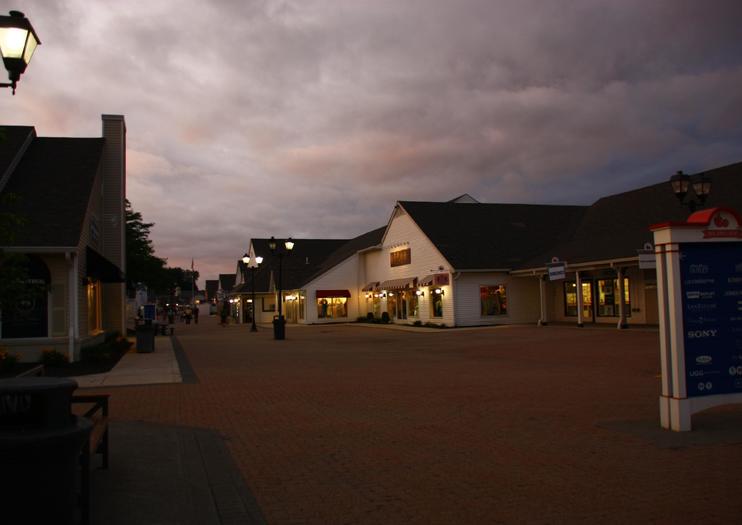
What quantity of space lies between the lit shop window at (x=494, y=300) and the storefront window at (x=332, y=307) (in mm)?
15221

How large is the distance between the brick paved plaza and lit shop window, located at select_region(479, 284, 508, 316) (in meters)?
19.3

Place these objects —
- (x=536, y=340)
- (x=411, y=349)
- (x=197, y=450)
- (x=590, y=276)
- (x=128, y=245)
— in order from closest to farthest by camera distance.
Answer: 1. (x=197, y=450)
2. (x=411, y=349)
3. (x=536, y=340)
4. (x=590, y=276)
5. (x=128, y=245)

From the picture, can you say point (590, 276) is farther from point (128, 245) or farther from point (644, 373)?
point (128, 245)

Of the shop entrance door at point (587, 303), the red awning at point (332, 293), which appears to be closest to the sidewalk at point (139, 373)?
the shop entrance door at point (587, 303)

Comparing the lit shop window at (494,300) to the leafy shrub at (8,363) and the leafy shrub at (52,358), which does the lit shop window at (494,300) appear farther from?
the leafy shrub at (8,363)

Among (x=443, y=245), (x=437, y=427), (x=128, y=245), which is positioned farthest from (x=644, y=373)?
(x=128, y=245)

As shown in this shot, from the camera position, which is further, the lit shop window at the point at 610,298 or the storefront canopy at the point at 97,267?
the lit shop window at the point at 610,298

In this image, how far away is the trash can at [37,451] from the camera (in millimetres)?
3990

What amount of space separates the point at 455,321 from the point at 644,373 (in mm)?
21316

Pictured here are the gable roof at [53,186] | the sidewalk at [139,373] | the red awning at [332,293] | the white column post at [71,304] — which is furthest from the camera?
the red awning at [332,293]

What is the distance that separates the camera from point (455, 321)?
3569 cm

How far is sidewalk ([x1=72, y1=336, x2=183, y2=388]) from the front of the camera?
48.8 ft

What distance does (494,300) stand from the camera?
3678 centimetres

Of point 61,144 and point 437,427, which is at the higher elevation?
point 61,144
